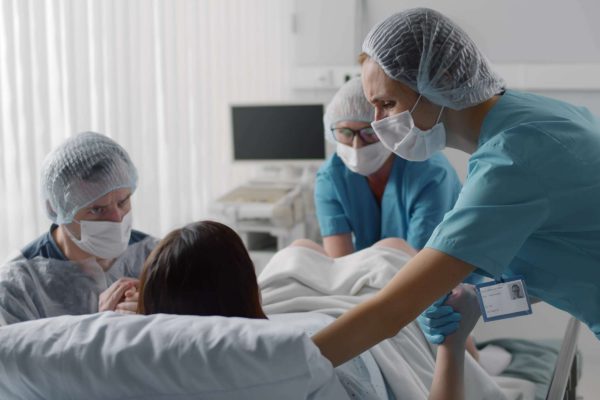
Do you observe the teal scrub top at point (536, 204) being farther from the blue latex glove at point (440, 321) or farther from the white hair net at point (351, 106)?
the white hair net at point (351, 106)

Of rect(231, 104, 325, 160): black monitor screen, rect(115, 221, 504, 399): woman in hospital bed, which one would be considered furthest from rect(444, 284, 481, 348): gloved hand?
rect(231, 104, 325, 160): black monitor screen

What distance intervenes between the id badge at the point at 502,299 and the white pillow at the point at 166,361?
0.40 m

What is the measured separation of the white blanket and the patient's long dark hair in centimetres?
44

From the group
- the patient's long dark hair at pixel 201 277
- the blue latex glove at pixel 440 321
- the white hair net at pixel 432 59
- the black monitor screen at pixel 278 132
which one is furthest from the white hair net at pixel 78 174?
the black monitor screen at pixel 278 132

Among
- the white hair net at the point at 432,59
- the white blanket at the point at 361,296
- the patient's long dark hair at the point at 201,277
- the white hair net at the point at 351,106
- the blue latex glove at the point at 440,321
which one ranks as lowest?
the white blanket at the point at 361,296

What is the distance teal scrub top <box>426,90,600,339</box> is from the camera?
1281mm

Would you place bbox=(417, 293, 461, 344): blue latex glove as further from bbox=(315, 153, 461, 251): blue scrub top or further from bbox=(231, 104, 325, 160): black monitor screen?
bbox=(231, 104, 325, 160): black monitor screen

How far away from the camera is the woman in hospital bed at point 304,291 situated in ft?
4.09

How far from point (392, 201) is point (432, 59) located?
1.17 meters

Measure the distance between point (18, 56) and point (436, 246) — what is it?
1.88 metres

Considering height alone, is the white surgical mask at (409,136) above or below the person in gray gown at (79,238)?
above

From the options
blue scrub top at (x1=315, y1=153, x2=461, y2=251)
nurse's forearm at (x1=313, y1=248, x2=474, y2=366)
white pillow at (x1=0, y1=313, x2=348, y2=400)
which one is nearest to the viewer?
white pillow at (x1=0, y1=313, x2=348, y2=400)

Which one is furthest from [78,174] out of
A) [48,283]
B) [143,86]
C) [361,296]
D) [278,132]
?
[278,132]

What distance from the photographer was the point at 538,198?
1.30 metres
